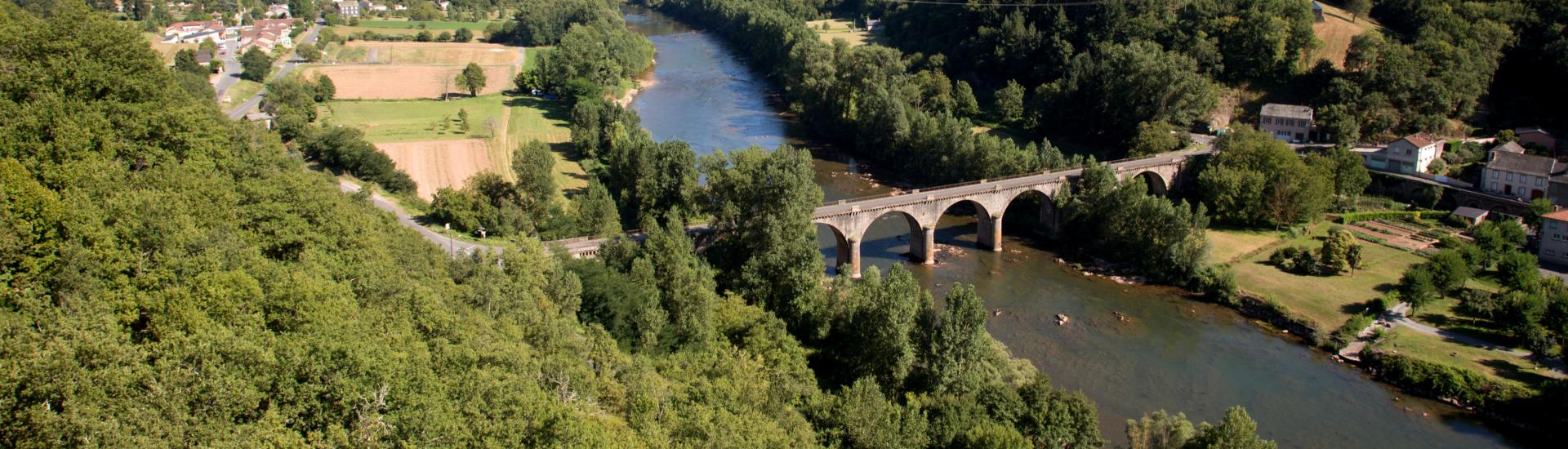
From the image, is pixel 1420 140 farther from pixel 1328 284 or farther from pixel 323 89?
pixel 323 89

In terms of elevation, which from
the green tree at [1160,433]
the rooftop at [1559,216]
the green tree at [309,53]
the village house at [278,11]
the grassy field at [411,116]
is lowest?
the green tree at [1160,433]

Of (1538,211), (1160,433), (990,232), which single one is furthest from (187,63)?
(1538,211)

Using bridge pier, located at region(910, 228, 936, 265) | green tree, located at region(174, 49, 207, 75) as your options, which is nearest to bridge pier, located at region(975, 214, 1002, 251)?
bridge pier, located at region(910, 228, 936, 265)

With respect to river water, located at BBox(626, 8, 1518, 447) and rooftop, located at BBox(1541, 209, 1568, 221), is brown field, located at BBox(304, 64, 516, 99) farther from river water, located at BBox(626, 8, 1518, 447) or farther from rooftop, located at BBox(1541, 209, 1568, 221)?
rooftop, located at BBox(1541, 209, 1568, 221)

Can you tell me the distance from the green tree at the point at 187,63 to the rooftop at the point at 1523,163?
92843 millimetres

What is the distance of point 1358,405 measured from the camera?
3741cm

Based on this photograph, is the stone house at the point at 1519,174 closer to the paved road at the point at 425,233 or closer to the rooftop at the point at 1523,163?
the rooftop at the point at 1523,163

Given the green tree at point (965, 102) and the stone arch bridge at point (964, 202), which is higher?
the green tree at point (965, 102)

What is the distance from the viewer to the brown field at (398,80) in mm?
91188

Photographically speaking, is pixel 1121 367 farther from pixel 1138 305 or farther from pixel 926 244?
pixel 926 244

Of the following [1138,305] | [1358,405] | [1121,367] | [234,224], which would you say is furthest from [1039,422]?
[234,224]

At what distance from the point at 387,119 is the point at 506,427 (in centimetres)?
6475

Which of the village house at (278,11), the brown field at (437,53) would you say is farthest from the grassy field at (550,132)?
the village house at (278,11)

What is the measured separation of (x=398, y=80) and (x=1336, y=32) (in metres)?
83.6
